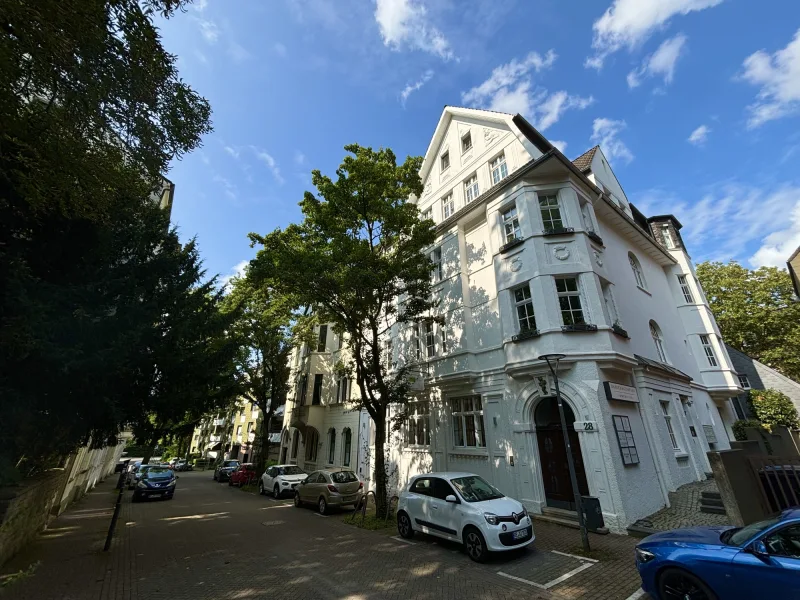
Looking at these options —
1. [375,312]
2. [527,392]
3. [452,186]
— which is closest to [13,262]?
[375,312]

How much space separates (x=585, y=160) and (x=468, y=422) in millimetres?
13780

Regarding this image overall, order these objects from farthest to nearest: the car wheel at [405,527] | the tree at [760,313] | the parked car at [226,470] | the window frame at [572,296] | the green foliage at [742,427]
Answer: the parked car at [226,470] → the tree at [760,313] → the green foliage at [742,427] → the window frame at [572,296] → the car wheel at [405,527]

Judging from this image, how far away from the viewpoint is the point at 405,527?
993 centimetres

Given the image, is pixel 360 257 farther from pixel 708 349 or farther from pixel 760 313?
pixel 760 313

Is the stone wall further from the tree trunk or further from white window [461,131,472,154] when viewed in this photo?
white window [461,131,472,154]

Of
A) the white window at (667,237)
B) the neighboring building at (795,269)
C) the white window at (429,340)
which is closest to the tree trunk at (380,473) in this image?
the white window at (429,340)

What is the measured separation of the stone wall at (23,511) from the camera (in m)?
7.10

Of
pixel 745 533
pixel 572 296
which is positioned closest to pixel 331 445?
pixel 572 296

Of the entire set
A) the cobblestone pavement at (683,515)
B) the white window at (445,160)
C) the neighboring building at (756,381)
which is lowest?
the cobblestone pavement at (683,515)

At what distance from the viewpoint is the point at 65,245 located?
7.61 m

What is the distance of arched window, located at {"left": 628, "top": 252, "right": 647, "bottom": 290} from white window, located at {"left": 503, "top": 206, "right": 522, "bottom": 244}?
22.0 ft

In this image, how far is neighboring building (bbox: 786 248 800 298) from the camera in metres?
27.1

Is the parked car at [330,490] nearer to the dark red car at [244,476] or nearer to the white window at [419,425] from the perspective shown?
the white window at [419,425]

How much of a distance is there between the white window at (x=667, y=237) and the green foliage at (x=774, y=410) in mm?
9718
